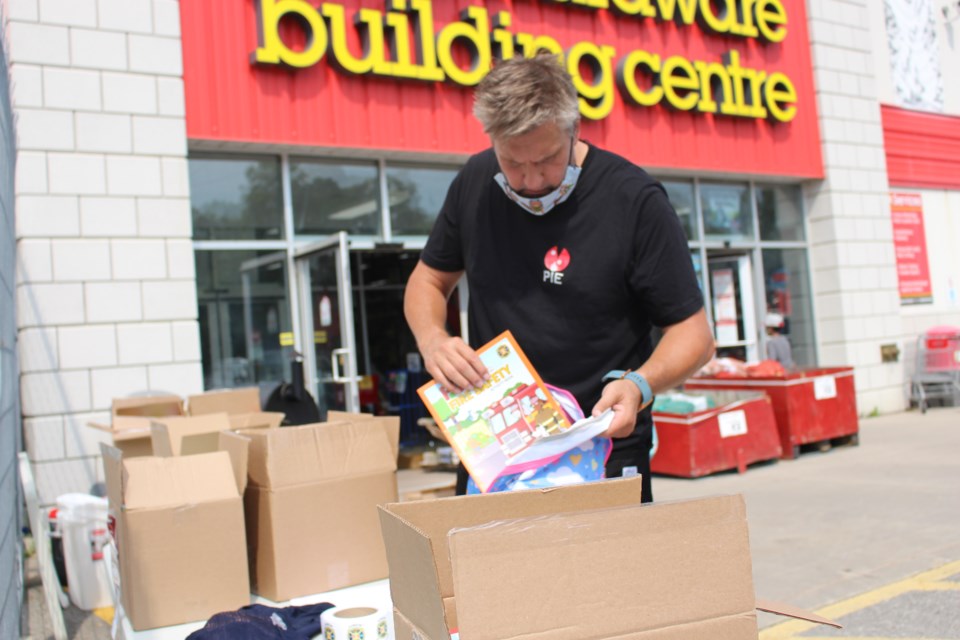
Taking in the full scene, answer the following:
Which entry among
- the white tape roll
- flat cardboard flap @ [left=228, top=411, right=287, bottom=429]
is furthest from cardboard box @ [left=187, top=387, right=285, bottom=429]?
the white tape roll

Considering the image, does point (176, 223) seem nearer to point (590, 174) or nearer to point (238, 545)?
point (238, 545)

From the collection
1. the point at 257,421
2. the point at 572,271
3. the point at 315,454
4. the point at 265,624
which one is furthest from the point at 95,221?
the point at 572,271

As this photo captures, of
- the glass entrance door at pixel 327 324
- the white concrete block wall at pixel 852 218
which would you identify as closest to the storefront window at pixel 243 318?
the glass entrance door at pixel 327 324

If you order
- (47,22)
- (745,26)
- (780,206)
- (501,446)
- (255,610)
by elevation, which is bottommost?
(255,610)

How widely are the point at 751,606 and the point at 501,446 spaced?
714 millimetres

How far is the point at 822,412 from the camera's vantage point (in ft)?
28.3

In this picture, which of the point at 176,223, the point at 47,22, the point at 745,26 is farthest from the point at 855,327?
the point at 47,22

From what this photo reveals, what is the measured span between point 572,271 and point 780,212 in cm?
1037

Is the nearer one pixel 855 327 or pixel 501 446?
pixel 501 446

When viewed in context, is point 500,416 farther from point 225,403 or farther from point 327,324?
point 327,324

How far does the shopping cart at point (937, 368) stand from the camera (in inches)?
458

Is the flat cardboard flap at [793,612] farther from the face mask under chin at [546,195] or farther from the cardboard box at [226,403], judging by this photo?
the cardboard box at [226,403]

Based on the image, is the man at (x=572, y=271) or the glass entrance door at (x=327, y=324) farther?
the glass entrance door at (x=327, y=324)

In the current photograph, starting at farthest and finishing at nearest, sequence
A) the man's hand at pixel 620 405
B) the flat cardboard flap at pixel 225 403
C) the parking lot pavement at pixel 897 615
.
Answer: the flat cardboard flap at pixel 225 403, the parking lot pavement at pixel 897 615, the man's hand at pixel 620 405
